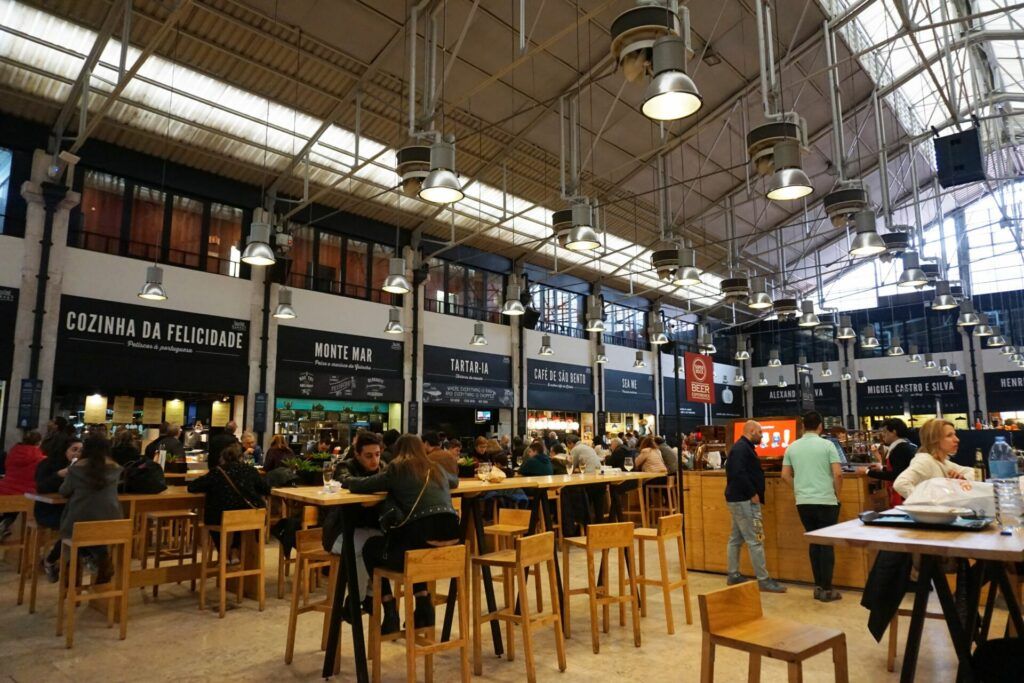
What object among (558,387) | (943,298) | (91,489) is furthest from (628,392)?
(91,489)

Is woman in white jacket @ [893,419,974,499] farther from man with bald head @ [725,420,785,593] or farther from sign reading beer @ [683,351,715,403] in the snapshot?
sign reading beer @ [683,351,715,403]

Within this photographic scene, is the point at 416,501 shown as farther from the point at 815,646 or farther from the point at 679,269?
the point at 679,269

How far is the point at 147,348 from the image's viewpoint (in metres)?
10.7

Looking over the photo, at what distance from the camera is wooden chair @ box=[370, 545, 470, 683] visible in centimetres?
313

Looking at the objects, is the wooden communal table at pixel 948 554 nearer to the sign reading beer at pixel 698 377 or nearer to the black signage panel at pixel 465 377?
the sign reading beer at pixel 698 377

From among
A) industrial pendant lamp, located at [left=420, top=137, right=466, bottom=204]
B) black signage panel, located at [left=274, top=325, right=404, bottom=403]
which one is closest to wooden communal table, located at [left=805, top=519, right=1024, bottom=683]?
industrial pendant lamp, located at [left=420, top=137, right=466, bottom=204]

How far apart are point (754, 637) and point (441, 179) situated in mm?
3947

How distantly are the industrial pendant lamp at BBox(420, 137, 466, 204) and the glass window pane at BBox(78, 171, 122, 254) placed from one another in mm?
7976

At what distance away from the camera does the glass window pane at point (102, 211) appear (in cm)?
1051

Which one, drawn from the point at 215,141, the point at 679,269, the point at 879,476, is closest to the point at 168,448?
the point at 215,141

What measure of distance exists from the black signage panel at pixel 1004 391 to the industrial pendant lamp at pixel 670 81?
24631mm

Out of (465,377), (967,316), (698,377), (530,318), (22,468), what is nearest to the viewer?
(22,468)

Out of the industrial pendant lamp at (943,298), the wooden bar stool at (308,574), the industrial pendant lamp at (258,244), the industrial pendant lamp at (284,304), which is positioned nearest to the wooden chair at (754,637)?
the wooden bar stool at (308,574)

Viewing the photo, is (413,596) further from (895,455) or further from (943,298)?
(943,298)
